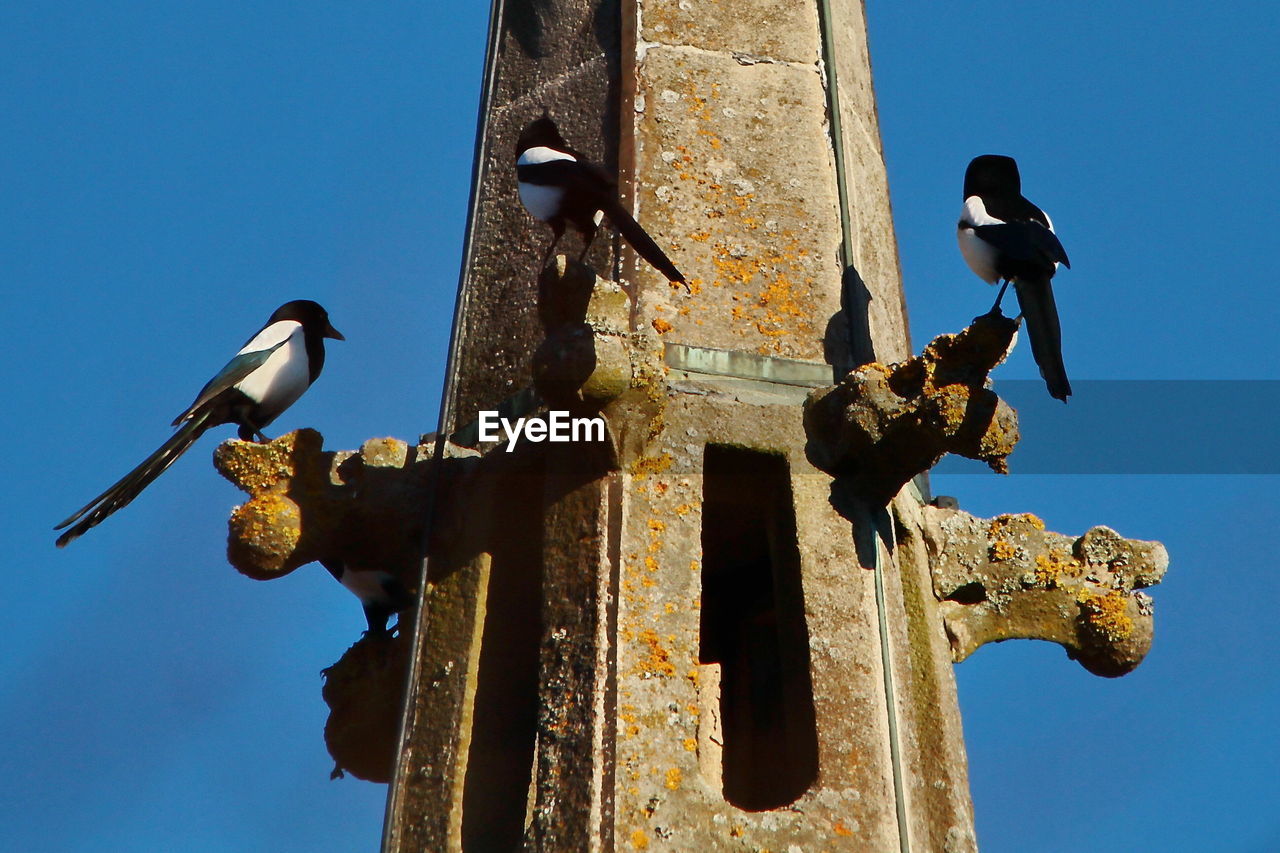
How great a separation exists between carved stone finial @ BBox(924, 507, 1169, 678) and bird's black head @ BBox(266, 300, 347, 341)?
247 cm

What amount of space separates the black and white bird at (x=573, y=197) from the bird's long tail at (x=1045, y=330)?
42.6 inches

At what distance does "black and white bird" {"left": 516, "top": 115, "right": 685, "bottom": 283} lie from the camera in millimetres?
6191

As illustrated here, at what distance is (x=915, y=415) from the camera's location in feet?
19.8

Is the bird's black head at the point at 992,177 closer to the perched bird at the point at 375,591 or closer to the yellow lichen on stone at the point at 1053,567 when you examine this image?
the yellow lichen on stone at the point at 1053,567

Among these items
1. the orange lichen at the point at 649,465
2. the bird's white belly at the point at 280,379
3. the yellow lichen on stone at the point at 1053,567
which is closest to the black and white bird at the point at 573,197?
the orange lichen at the point at 649,465

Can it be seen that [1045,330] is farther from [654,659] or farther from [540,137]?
[540,137]

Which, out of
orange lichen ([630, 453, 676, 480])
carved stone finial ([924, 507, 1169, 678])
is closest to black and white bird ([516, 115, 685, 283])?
orange lichen ([630, 453, 676, 480])

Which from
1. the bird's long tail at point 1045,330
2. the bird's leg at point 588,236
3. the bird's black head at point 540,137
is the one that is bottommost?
the bird's long tail at point 1045,330

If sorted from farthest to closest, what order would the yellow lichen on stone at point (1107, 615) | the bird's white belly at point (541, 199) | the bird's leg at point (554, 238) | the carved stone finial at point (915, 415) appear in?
the yellow lichen on stone at point (1107, 615)
the bird's leg at point (554, 238)
the bird's white belly at point (541, 199)
the carved stone finial at point (915, 415)

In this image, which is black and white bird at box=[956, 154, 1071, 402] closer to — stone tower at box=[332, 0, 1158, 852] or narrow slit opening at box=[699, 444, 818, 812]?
stone tower at box=[332, 0, 1158, 852]

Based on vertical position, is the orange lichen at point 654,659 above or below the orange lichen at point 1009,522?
below

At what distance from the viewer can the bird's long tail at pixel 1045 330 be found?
20.4 feet

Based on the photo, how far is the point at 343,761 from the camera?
6.88m

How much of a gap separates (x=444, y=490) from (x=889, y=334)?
65.5 inches
